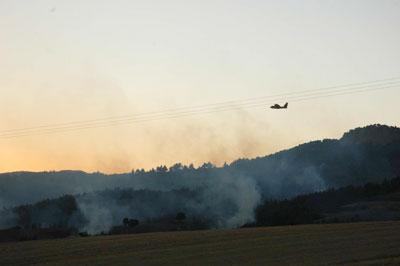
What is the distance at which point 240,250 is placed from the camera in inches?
1618

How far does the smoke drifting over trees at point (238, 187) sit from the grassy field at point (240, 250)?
211ft

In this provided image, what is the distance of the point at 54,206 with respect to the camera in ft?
475

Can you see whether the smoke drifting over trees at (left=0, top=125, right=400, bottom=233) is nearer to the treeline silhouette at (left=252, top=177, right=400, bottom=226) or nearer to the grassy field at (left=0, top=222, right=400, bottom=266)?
the treeline silhouette at (left=252, top=177, right=400, bottom=226)

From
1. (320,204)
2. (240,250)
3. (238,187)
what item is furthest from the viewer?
(238,187)

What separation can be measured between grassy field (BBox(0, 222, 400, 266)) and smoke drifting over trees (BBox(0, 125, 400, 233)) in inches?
2531

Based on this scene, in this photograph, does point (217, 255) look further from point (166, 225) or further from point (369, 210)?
point (166, 225)

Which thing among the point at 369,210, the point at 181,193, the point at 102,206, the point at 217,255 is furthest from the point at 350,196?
the point at 217,255

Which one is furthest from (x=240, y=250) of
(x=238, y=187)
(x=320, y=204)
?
(x=238, y=187)

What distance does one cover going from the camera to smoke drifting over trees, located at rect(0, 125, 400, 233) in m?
139

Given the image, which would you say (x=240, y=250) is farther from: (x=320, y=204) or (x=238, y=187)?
(x=238, y=187)

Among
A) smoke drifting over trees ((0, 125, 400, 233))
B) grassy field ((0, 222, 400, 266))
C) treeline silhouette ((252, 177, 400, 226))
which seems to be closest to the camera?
grassy field ((0, 222, 400, 266))

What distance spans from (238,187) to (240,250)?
115765 mm

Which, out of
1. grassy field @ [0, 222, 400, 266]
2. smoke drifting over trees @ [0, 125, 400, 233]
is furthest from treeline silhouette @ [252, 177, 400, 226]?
grassy field @ [0, 222, 400, 266]

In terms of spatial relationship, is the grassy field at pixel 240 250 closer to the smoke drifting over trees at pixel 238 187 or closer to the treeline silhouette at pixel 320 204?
the treeline silhouette at pixel 320 204
